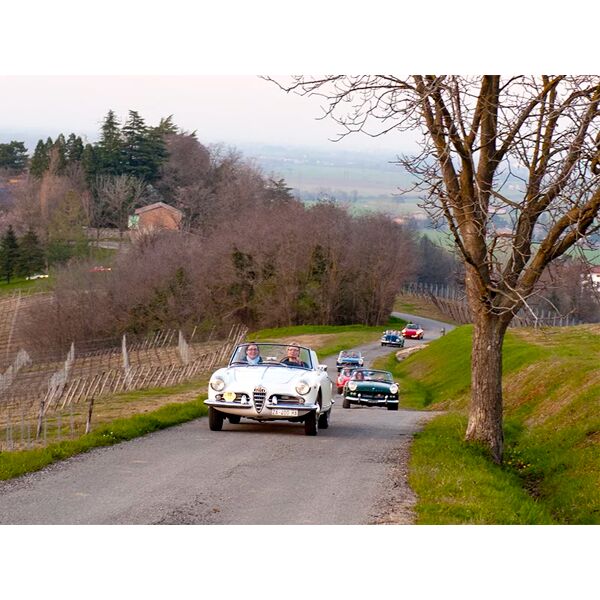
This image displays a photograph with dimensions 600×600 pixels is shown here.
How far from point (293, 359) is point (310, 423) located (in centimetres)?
142

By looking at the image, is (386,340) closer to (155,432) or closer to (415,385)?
(415,385)

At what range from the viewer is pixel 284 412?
19734 millimetres

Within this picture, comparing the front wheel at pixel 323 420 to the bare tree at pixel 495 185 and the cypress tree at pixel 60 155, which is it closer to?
the bare tree at pixel 495 185

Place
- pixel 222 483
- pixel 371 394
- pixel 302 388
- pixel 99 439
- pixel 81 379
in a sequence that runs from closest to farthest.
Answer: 1. pixel 222 483
2. pixel 99 439
3. pixel 302 388
4. pixel 371 394
5. pixel 81 379

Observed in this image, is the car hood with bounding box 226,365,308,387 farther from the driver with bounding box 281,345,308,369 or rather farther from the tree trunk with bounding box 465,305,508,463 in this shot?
the tree trunk with bounding box 465,305,508,463

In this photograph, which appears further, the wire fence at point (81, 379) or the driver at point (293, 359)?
Answer: the wire fence at point (81, 379)

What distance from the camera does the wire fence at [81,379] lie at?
104 feet

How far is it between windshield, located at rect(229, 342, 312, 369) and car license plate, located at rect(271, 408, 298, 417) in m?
1.50

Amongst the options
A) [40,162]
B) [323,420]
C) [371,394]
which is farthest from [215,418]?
[40,162]

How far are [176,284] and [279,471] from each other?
77889 millimetres

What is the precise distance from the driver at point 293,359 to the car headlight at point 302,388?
1286mm

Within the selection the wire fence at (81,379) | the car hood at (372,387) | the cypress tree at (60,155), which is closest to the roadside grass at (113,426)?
the wire fence at (81,379)

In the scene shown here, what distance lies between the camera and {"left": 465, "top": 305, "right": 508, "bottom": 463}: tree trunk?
2002 cm

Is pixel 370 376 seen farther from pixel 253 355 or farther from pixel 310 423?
pixel 310 423
